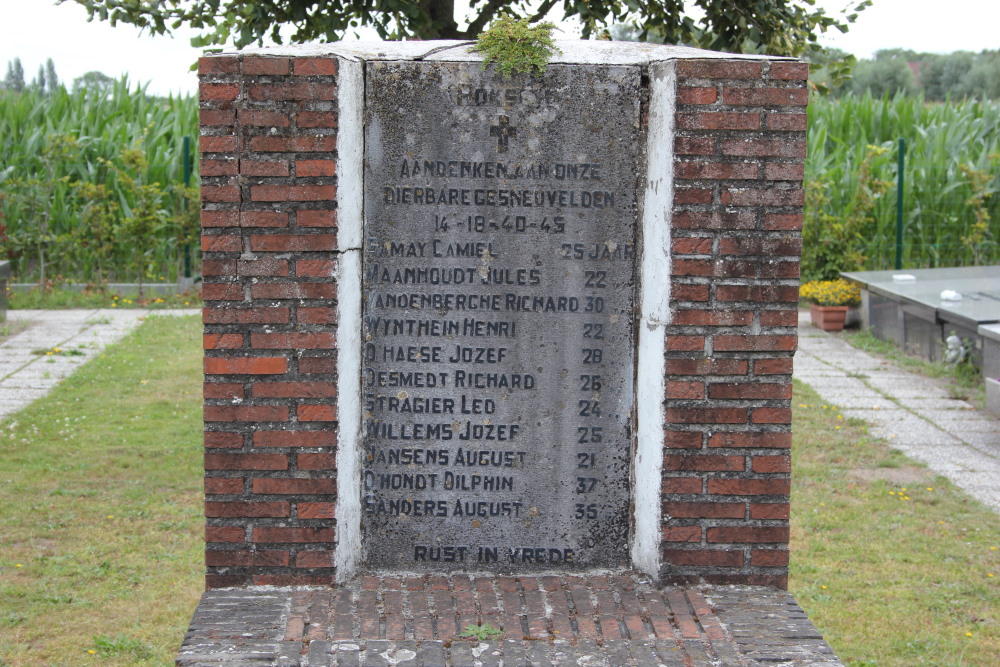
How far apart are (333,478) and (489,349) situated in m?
0.71

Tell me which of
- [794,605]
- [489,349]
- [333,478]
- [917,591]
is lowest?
[917,591]

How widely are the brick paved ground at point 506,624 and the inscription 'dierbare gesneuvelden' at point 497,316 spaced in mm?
208

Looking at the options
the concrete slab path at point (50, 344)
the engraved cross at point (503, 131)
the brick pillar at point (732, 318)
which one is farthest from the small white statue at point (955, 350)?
the concrete slab path at point (50, 344)

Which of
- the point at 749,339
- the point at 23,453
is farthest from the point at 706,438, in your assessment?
the point at 23,453

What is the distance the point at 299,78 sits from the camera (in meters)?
3.69

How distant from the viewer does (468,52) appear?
12.6 feet

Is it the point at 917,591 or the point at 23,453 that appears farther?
the point at 23,453

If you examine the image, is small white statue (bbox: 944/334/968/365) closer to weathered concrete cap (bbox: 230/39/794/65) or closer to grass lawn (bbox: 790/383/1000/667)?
grass lawn (bbox: 790/383/1000/667)

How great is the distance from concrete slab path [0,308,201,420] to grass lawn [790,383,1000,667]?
5742mm

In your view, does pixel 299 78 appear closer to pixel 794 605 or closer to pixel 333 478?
pixel 333 478

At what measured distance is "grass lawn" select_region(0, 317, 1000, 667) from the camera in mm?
4586

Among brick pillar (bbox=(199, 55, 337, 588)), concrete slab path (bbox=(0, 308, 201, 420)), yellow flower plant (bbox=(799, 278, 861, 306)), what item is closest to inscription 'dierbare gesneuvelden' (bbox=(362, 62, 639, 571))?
brick pillar (bbox=(199, 55, 337, 588))

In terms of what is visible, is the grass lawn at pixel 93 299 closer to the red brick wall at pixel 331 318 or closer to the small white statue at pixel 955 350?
the small white statue at pixel 955 350

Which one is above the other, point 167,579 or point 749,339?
point 749,339
